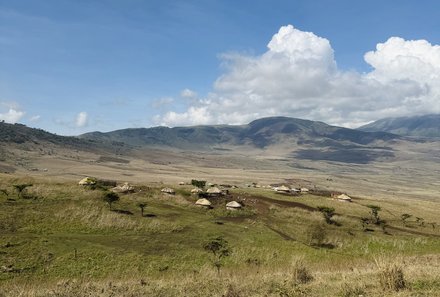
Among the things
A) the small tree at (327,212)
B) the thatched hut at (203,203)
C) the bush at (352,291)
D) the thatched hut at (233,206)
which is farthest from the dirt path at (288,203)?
the bush at (352,291)

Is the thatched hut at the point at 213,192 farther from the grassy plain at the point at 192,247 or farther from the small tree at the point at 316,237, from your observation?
the small tree at the point at 316,237

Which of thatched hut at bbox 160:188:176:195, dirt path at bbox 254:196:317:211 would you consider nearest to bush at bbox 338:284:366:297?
dirt path at bbox 254:196:317:211

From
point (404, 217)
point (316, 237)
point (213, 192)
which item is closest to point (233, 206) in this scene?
point (213, 192)

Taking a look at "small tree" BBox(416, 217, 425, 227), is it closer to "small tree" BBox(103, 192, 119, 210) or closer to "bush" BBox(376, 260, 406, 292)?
"small tree" BBox(103, 192, 119, 210)

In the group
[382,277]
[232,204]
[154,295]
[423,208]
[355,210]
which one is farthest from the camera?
[423,208]

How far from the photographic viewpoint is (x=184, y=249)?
140 feet

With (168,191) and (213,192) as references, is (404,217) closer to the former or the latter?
(213,192)

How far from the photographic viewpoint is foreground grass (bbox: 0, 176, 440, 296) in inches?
630

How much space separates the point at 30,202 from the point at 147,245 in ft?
68.9

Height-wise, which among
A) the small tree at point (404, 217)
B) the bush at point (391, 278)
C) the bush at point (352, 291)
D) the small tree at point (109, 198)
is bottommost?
the small tree at point (404, 217)

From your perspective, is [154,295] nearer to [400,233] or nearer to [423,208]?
[400,233]

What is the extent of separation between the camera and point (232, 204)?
221 feet

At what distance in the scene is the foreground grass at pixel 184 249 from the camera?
52.5 feet

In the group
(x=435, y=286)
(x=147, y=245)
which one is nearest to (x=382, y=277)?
(x=435, y=286)
